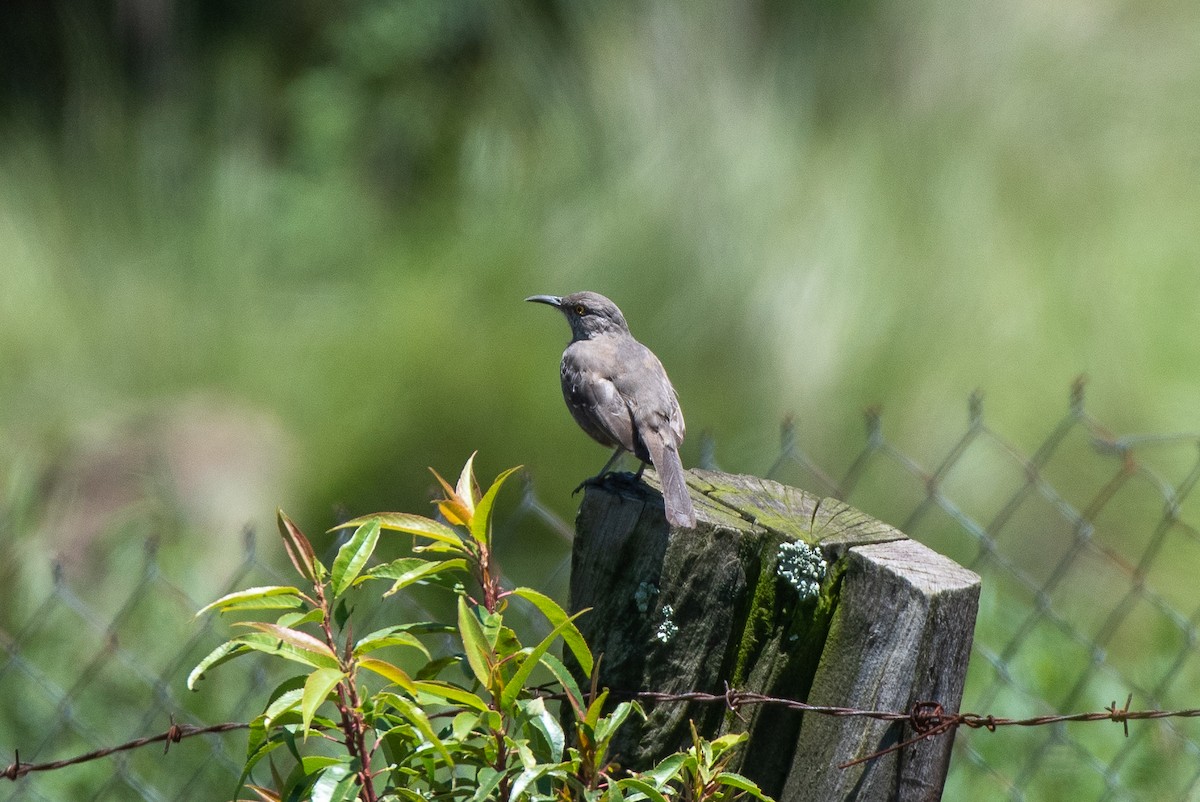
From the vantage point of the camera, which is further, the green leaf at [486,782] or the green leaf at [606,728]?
the green leaf at [606,728]

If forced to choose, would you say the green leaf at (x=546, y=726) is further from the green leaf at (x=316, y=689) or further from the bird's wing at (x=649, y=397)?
the bird's wing at (x=649, y=397)

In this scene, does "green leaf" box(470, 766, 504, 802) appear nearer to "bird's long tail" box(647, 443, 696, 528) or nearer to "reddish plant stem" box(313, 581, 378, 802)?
"reddish plant stem" box(313, 581, 378, 802)

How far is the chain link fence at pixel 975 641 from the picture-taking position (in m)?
3.92

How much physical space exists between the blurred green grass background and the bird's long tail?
6.24 ft

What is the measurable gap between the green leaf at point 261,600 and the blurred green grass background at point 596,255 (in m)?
2.89

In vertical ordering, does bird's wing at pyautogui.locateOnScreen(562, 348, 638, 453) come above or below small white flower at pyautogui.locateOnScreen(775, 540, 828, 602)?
below

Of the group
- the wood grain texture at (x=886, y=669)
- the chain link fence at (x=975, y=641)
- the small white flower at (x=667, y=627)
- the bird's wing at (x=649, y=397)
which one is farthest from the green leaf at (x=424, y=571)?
the bird's wing at (x=649, y=397)

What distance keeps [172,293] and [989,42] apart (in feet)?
14.9

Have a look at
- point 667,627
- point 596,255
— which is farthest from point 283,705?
point 596,255

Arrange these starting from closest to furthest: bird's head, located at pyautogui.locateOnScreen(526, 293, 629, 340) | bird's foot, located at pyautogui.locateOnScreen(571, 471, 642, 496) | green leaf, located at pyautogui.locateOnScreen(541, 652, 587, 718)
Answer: green leaf, located at pyautogui.locateOnScreen(541, 652, 587, 718)
bird's foot, located at pyautogui.locateOnScreen(571, 471, 642, 496)
bird's head, located at pyautogui.locateOnScreen(526, 293, 629, 340)

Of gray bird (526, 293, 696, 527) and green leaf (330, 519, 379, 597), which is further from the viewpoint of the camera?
gray bird (526, 293, 696, 527)

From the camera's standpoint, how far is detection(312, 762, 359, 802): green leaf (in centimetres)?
182

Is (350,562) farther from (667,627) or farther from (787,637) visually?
(787,637)

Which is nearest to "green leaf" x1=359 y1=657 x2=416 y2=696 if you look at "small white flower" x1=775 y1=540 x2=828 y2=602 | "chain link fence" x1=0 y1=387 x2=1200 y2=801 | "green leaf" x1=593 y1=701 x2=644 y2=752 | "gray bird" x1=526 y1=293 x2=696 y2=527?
"green leaf" x1=593 y1=701 x2=644 y2=752
